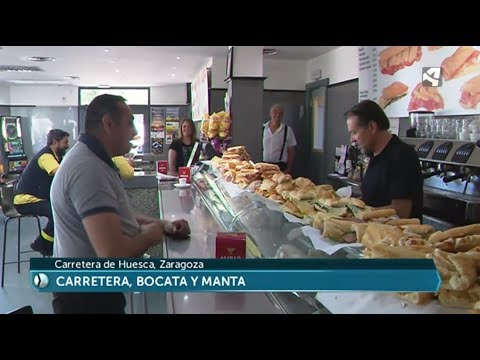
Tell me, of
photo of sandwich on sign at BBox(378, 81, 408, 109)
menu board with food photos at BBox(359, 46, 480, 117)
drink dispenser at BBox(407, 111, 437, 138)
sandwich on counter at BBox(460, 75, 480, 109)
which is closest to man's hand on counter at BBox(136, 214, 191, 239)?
menu board with food photos at BBox(359, 46, 480, 117)

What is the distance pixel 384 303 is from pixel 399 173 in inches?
27.0

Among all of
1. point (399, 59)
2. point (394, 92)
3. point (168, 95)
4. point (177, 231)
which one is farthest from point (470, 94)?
point (177, 231)

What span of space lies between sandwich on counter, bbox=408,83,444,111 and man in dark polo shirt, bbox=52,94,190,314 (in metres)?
1.89

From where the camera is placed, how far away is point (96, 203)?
1.15m

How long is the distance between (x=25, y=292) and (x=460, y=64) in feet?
6.51

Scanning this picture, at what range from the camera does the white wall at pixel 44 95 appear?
1.33 metres

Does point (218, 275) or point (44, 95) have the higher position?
point (44, 95)

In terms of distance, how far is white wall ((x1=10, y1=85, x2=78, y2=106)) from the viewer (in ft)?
4.38

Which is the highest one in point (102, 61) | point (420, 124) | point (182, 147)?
point (102, 61)

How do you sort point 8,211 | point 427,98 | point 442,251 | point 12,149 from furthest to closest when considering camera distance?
point 427,98
point 8,211
point 12,149
point 442,251

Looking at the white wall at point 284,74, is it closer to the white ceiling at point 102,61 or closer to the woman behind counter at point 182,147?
the woman behind counter at point 182,147

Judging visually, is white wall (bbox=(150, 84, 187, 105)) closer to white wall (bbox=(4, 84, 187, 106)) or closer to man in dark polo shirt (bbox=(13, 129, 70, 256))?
white wall (bbox=(4, 84, 187, 106))

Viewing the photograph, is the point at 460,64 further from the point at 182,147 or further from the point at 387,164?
the point at 182,147
